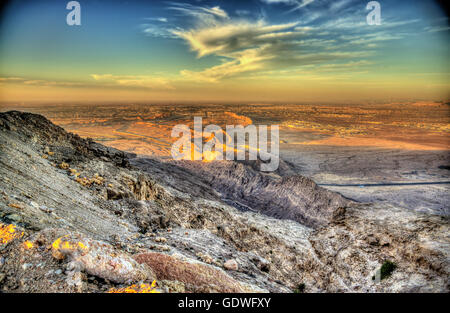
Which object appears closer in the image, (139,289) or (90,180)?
(139,289)

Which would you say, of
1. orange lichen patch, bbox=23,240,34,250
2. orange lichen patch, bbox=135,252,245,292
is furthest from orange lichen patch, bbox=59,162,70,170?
orange lichen patch, bbox=135,252,245,292

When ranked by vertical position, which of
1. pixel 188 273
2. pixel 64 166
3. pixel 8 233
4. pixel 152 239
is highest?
pixel 64 166

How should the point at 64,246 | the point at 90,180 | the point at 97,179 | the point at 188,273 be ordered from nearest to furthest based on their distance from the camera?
the point at 64,246 → the point at 188,273 → the point at 90,180 → the point at 97,179

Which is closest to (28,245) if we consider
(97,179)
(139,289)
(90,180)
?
(139,289)

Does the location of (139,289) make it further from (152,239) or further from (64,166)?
(64,166)

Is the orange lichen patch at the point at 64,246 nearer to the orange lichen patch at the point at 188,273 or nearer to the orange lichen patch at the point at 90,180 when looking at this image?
the orange lichen patch at the point at 188,273

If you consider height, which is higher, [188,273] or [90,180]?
[90,180]

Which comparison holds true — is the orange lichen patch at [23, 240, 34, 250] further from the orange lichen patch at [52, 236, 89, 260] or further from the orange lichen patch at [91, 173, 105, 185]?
the orange lichen patch at [91, 173, 105, 185]
